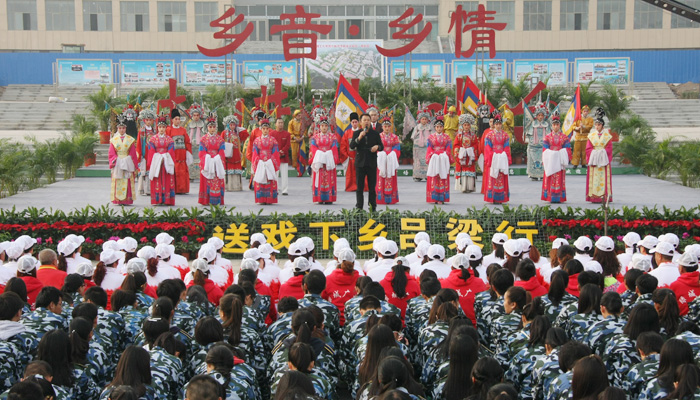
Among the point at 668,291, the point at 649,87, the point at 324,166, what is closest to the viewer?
the point at 668,291

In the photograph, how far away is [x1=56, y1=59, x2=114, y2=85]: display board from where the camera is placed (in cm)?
2655

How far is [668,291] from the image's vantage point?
5.57 m

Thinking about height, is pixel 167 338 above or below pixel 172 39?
below

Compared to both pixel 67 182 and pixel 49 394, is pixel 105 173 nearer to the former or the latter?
pixel 67 182

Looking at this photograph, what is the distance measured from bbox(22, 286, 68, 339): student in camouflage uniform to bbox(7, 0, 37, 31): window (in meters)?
30.4

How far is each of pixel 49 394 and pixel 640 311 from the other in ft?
10.8

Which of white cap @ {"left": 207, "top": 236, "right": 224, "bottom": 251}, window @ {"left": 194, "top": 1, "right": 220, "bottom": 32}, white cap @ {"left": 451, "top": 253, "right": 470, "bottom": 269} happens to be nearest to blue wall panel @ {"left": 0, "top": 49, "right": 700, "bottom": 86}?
window @ {"left": 194, "top": 1, "right": 220, "bottom": 32}

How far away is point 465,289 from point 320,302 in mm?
1191

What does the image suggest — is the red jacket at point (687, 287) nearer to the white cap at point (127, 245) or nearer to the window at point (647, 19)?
the white cap at point (127, 245)

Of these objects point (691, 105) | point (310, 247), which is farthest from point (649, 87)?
point (310, 247)

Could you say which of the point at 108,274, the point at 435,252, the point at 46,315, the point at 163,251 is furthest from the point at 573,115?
the point at 46,315

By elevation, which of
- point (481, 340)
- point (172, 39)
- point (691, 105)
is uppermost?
point (172, 39)

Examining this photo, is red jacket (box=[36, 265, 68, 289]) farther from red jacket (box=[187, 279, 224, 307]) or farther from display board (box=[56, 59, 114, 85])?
display board (box=[56, 59, 114, 85])

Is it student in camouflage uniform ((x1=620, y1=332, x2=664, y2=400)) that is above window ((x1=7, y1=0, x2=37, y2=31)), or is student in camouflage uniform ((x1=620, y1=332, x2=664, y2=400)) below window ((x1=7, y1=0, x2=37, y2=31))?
below
